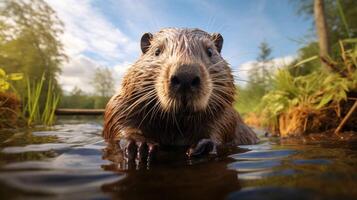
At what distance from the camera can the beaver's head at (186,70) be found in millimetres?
2352

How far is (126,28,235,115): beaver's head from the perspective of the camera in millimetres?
2352

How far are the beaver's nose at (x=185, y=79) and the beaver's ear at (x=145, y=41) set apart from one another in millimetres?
1302

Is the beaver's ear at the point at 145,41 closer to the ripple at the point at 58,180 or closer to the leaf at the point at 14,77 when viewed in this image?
the leaf at the point at 14,77

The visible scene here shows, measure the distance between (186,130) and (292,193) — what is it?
1.90 meters

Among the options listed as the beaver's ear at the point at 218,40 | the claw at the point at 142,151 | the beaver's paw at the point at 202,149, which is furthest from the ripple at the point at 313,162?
the beaver's ear at the point at 218,40

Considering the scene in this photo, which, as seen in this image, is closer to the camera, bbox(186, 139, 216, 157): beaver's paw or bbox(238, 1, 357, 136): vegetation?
bbox(186, 139, 216, 157): beaver's paw

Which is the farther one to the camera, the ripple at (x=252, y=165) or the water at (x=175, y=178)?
the ripple at (x=252, y=165)

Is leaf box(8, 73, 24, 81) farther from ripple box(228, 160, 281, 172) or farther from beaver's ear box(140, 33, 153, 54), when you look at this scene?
ripple box(228, 160, 281, 172)

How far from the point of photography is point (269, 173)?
1.57m

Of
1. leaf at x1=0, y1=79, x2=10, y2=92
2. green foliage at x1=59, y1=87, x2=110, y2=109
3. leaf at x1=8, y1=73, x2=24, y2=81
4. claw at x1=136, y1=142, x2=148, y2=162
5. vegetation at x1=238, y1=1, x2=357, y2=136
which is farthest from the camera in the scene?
green foliage at x1=59, y1=87, x2=110, y2=109

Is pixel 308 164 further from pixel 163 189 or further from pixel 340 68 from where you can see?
pixel 340 68

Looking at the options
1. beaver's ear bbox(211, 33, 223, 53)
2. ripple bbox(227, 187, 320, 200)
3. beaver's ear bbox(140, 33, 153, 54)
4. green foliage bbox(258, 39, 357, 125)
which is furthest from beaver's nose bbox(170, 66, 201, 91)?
green foliage bbox(258, 39, 357, 125)

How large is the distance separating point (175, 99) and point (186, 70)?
264 millimetres

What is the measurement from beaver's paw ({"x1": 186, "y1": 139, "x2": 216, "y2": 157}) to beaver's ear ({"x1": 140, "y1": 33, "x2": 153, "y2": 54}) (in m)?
1.51
